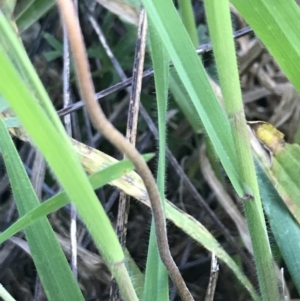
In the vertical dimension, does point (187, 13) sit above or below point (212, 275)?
above

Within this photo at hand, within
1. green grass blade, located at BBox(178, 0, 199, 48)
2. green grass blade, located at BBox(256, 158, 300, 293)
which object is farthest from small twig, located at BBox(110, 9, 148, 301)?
green grass blade, located at BBox(256, 158, 300, 293)

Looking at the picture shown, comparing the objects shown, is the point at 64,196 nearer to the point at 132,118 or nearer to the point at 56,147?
the point at 56,147

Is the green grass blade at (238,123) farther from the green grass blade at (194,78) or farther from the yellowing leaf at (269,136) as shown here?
the yellowing leaf at (269,136)

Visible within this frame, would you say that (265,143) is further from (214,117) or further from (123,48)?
(123,48)

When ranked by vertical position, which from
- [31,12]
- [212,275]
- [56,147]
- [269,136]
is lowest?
[212,275]

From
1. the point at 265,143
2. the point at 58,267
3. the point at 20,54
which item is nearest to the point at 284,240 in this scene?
the point at 265,143

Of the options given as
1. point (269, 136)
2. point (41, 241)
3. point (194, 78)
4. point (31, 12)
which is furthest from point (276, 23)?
point (31, 12)

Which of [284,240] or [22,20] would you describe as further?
→ [22,20]
